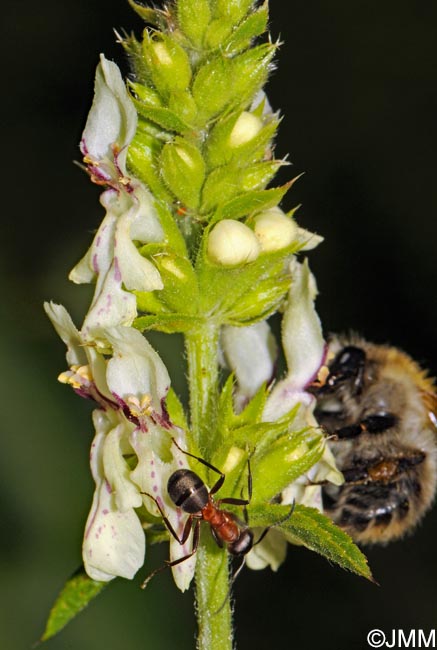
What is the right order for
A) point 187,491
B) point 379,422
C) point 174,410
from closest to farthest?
point 187,491 < point 174,410 < point 379,422

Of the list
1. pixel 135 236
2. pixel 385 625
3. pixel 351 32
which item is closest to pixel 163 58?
pixel 135 236

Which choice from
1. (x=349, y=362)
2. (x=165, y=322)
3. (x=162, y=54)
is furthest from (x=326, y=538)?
(x=162, y=54)

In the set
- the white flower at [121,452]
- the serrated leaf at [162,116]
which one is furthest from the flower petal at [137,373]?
the serrated leaf at [162,116]

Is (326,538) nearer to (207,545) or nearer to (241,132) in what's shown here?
(207,545)

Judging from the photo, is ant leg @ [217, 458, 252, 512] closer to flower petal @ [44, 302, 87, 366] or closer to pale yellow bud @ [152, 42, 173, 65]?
flower petal @ [44, 302, 87, 366]

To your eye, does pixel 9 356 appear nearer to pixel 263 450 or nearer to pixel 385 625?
pixel 263 450
